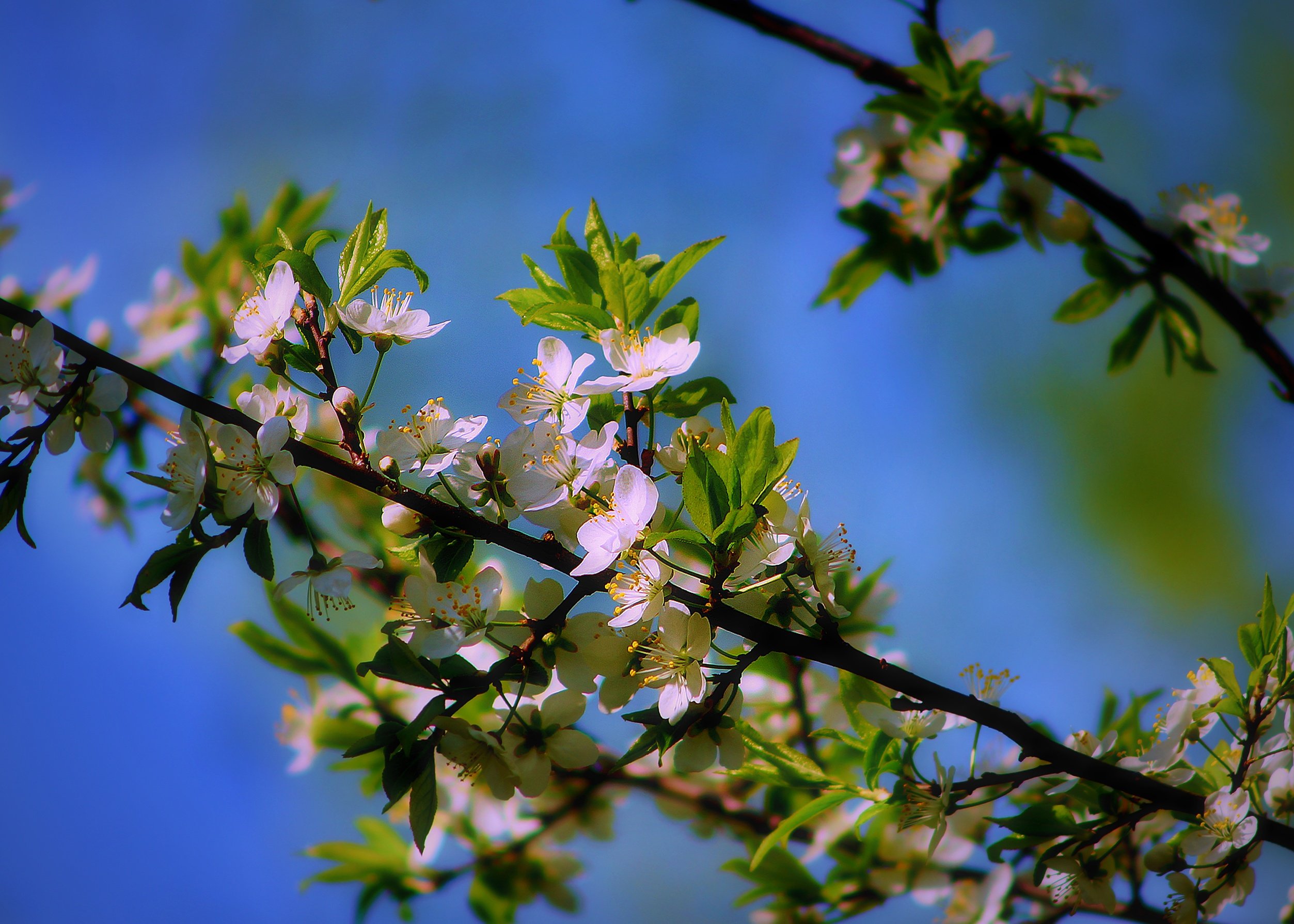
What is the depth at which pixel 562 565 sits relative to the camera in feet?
2.36

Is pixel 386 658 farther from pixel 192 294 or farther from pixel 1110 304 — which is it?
pixel 192 294

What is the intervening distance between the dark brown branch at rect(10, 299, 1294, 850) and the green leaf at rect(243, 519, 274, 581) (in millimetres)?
65

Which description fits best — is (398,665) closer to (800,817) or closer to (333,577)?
(333,577)

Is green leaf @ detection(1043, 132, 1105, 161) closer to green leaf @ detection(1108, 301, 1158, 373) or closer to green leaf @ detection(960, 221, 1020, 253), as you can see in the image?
green leaf @ detection(960, 221, 1020, 253)

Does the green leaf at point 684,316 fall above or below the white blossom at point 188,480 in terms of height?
above

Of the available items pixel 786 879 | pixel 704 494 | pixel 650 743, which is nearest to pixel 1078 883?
pixel 786 879

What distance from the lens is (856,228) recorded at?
150 centimetres

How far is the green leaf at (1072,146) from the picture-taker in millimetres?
1239

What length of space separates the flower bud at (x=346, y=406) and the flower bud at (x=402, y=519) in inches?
3.3

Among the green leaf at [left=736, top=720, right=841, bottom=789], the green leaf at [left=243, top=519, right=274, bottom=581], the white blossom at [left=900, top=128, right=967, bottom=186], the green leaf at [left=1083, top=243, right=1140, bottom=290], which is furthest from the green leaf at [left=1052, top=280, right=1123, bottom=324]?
the green leaf at [left=243, top=519, right=274, bottom=581]

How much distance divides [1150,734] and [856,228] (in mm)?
923

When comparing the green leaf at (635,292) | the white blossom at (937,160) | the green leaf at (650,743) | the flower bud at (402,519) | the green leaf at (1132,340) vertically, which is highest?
the white blossom at (937,160)

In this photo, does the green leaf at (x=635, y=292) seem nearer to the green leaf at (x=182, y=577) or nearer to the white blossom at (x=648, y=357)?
the white blossom at (x=648, y=357)

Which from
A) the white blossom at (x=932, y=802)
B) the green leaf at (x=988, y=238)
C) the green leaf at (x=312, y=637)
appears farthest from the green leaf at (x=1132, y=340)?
the green leaf at (x=312, y=637)
